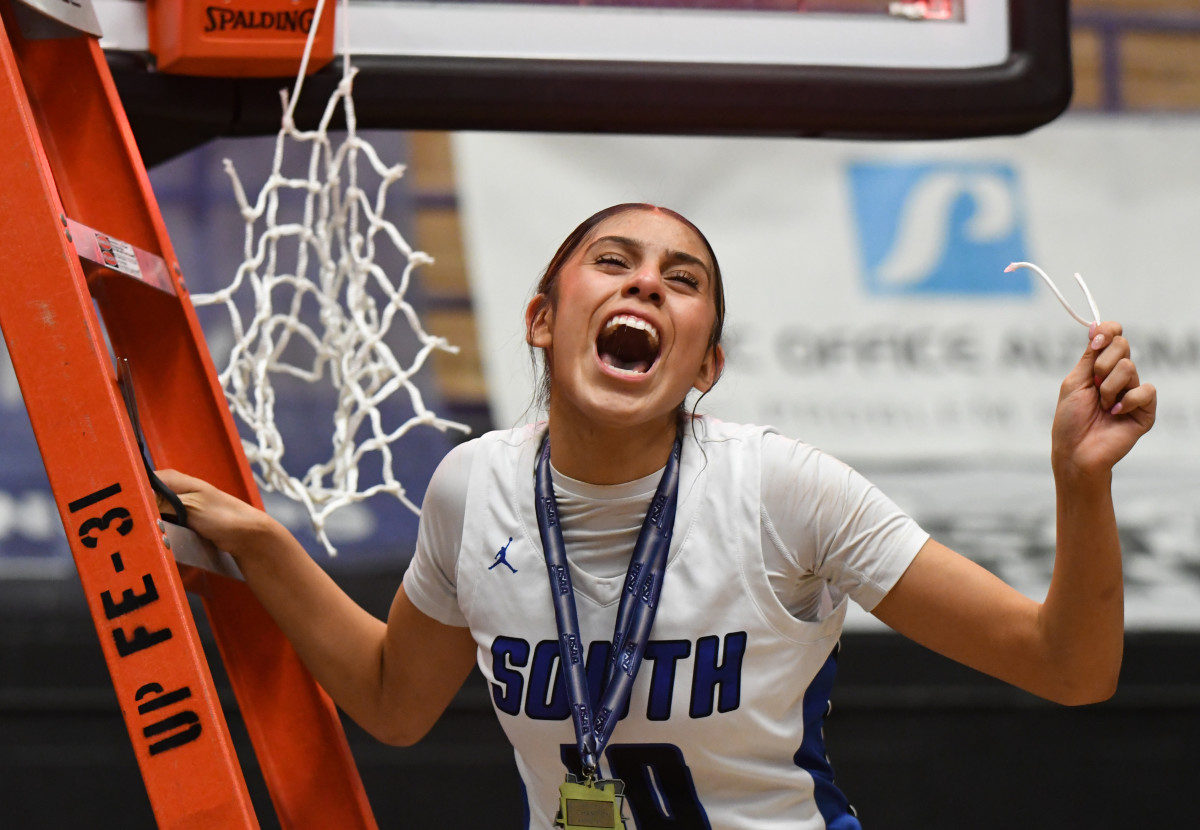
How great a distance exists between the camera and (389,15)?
148cm

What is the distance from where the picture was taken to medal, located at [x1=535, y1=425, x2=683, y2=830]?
1167 millimetres

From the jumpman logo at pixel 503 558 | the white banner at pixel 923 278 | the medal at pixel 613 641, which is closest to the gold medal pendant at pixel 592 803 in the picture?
the medal at pixel 613 641

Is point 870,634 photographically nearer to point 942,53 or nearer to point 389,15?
point 942,53

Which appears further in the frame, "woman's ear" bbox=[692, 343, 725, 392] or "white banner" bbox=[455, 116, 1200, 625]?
"white banner" bbox=[455, 116, 1200, 625]

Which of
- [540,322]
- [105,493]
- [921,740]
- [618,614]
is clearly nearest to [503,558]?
[618,614]

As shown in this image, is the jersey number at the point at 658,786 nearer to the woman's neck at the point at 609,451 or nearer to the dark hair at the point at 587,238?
the woman's neck at the point at 609,451

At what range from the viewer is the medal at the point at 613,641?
45.9 inches

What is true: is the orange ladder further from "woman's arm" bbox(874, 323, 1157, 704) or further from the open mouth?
"woman's arm" bbox(874, 323, 1157, 704)

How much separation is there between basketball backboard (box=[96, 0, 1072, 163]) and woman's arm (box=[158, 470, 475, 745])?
0.51 m

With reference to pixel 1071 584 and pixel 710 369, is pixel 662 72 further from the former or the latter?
pixel 1071 584

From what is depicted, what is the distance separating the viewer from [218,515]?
124cm

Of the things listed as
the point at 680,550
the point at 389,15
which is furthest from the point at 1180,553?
the point at 389,15

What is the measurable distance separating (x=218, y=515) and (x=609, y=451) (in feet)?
1.36

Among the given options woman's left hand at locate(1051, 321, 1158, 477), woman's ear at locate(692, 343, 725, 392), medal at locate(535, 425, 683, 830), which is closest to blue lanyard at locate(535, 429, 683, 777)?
medal at locate(535, 425, 683, 830)
